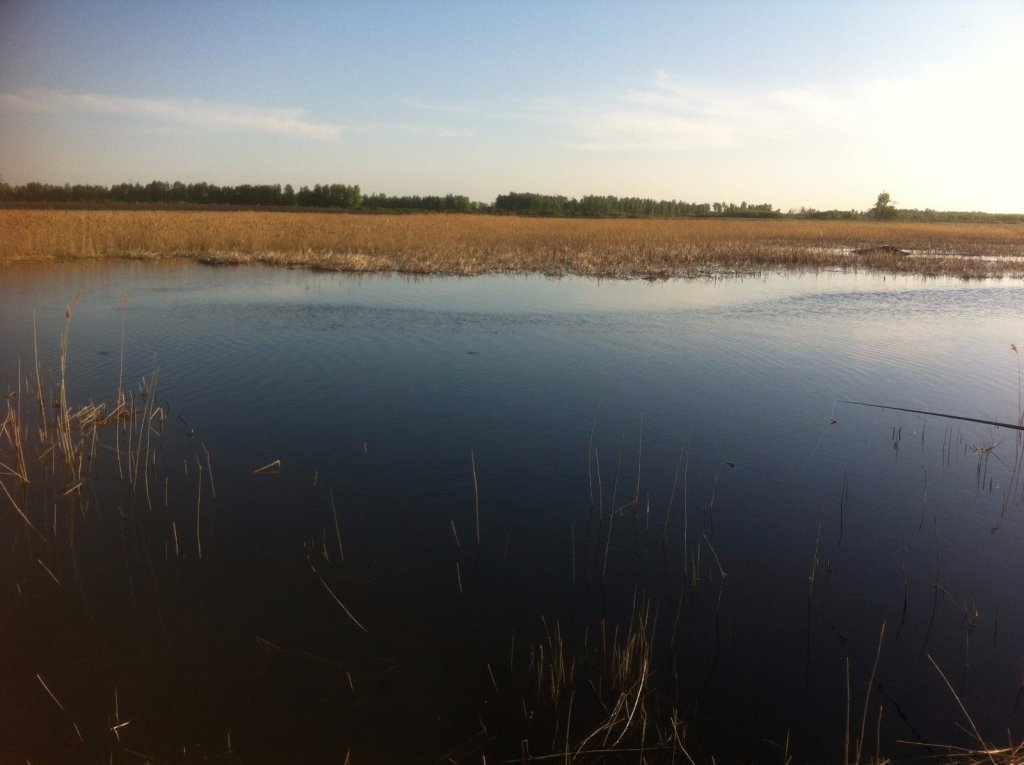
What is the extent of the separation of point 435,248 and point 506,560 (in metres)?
18.5

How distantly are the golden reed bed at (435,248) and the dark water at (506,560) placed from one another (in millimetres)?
10530

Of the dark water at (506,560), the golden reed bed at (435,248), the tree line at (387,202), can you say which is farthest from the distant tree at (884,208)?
the dark water at (506,560)

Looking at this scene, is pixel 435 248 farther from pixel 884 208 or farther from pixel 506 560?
pixel 884 208

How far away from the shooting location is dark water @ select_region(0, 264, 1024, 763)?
3.12m

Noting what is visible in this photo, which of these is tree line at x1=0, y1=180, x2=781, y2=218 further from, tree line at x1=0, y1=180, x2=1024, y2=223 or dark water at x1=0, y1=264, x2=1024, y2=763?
dark water at x1=0, y1=264, x2=1024, y2=763

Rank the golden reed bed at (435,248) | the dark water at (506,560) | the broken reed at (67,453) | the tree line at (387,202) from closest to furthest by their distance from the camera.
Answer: the dark water at (506,560) → the broken reed at (67,453) → the golden reed bed at (435,248) → the tree line at (387,202)

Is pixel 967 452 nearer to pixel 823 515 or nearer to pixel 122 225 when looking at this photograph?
pixel 823 515

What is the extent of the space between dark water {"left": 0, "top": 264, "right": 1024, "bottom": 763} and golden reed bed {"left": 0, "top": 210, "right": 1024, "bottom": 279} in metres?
10.5

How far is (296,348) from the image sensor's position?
372 inches

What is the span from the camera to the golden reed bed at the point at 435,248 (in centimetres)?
1891

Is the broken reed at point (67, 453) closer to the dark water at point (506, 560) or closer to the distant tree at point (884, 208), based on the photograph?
the dark water at point (506, 560)

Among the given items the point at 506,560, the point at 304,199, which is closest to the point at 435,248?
the point at 506,560

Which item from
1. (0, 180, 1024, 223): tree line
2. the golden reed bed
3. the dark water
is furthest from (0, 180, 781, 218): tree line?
the dark water

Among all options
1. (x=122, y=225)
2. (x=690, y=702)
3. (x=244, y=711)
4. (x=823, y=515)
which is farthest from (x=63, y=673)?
(x=122, y=225)
